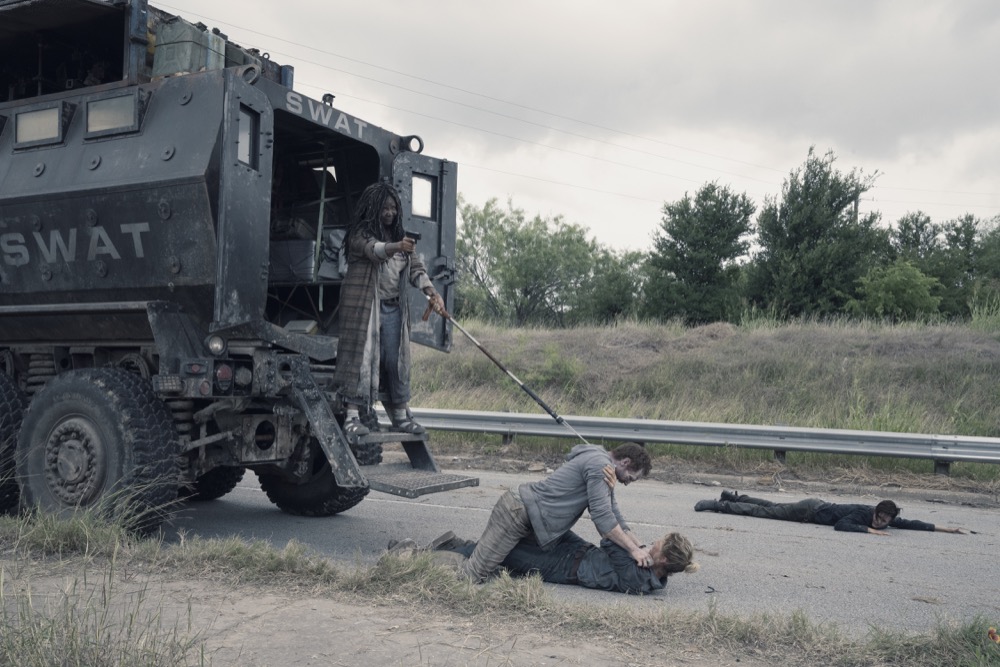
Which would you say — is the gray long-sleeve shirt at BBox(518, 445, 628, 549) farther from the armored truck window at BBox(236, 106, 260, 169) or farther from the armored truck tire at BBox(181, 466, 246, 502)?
the armored truck tire at BBox(181, 466, 246, 502)

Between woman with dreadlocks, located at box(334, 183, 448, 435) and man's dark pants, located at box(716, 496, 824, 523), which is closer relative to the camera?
woman with dreadlocks, located at box(334, 183, 448, 435)

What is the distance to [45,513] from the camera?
6.17 metres

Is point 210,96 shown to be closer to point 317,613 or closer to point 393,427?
point 393,427

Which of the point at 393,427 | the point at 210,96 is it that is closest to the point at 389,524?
the point at 393,427

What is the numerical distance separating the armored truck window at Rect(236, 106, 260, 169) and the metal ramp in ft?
6.88

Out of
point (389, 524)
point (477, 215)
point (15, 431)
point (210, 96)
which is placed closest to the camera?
point (210, 96)

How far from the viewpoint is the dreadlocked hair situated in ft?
23.1

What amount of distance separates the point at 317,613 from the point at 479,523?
3.32m

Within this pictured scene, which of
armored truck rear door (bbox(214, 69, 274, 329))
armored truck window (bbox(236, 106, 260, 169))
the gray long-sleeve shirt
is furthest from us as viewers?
armored truck window (bbox(236, 106, 260, 169))

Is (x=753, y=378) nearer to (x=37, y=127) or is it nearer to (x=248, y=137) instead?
(x=248, y=137)

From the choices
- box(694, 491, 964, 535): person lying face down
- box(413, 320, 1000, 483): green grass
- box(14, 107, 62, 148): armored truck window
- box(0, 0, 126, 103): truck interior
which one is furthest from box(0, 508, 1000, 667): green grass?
box(413, 320, 1000, 483): green grass

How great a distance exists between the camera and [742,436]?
10992 millimetres

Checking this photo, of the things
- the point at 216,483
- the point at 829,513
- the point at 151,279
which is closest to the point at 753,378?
the point at 829,513

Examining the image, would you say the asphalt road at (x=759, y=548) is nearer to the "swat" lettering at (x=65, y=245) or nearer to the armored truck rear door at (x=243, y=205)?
the armored truck rear door at (x=243, y=205)
